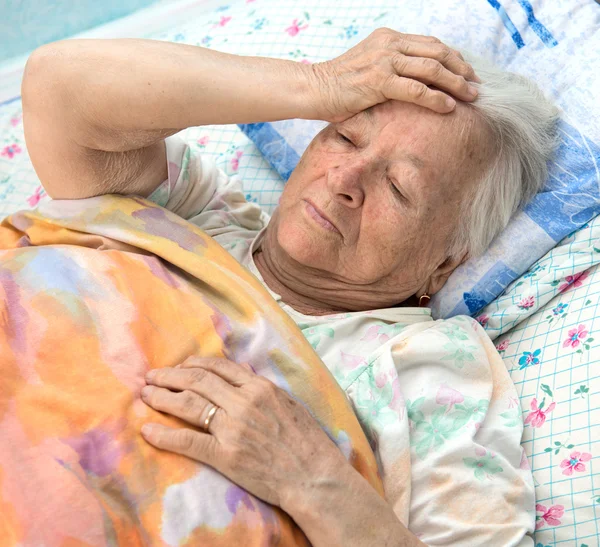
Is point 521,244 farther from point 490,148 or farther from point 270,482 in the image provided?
point 270,482

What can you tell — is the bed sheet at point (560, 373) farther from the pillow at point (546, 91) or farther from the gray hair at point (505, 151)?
the gray hair at point (505, 151)

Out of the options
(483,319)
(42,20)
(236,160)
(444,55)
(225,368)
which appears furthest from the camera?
(42,20)

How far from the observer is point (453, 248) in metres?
1.67

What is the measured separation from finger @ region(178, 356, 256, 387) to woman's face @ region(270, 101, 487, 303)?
0.36 metres

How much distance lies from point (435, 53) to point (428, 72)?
6 cm

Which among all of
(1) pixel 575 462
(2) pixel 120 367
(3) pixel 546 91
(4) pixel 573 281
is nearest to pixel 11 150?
(2) pixel 120 367

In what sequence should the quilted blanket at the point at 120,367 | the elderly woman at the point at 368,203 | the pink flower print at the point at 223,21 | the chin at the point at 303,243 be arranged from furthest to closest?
the pink flower print at the point at 223,21
the chin at the point at 303,243
the elderly woman at the point at 368,203
the quilted blanket at the point at 120,367

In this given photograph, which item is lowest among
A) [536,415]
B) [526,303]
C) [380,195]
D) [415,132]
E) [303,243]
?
[536,415]

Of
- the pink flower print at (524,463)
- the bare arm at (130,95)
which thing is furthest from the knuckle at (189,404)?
the pink flower print at (524,463)

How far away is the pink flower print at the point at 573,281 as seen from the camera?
1.66m

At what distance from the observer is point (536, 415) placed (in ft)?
4.95

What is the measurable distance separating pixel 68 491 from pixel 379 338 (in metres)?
0.74

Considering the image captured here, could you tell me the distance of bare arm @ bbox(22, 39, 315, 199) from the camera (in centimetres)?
140

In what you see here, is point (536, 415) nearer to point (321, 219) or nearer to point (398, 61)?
point (321, 219)
